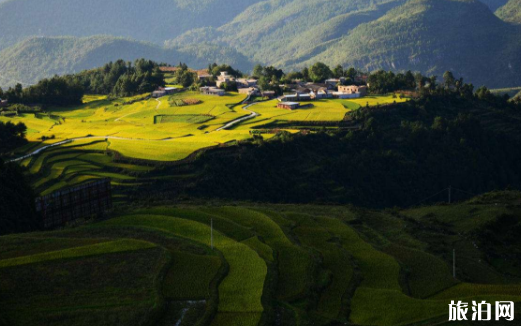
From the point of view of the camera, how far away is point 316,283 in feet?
87.2

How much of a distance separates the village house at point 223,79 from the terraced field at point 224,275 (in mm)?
59269

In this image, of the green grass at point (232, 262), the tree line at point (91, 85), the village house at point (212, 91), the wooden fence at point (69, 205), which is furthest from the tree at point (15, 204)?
the tree line at point (91, 85)

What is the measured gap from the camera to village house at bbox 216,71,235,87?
308 ft

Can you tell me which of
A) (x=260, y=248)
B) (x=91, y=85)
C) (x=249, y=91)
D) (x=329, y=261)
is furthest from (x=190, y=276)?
(x=91, y=85)

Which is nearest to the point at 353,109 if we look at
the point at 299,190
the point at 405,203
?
the point at 405,203

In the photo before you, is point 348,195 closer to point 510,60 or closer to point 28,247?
point 28,247

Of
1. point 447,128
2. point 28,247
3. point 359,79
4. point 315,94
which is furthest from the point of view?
point 359,79

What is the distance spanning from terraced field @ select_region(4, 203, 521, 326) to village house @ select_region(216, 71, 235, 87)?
59269 mm

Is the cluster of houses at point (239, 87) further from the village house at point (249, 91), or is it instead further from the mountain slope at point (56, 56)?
the mountain slope at point (56, 56)

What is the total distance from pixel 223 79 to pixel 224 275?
239 feet

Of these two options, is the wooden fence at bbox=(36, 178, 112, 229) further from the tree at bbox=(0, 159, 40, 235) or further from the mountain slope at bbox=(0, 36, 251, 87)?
the mountain slope at bbox=(0, 36, 251, 87)

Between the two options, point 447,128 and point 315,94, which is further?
point 315,94

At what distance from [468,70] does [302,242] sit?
176 m

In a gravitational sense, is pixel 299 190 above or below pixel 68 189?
below
